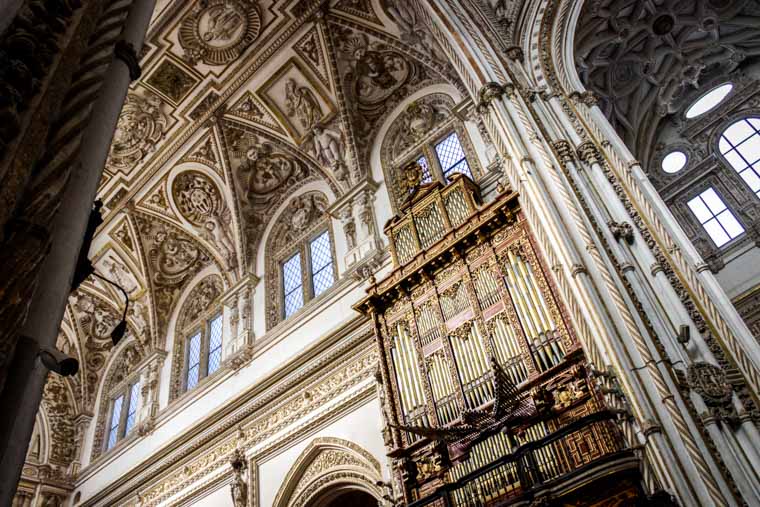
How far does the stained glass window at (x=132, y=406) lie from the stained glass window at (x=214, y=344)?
305 centimetres

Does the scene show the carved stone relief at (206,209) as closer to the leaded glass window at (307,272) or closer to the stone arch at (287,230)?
the stone arch at (287,230)

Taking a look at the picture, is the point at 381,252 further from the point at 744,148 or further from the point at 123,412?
the point at 123,412

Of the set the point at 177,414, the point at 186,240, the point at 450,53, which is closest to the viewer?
the point at 450,53

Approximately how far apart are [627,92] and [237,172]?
9814mm

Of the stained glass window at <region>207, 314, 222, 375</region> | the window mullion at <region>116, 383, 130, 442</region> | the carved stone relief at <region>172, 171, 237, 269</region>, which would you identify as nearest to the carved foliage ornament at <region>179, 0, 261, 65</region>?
the carved stone relief at <region>172, 171, 237, 269</region>

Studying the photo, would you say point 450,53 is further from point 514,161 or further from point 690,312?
point 690,312

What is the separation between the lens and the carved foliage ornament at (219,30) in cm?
1359

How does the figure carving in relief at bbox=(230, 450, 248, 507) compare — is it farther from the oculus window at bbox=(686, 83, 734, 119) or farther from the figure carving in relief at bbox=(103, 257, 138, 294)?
the oculus window at bbox=(686, 83, 734, 119)

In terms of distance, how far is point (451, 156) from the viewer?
1232 centimetres

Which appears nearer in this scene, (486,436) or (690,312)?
(690,312)

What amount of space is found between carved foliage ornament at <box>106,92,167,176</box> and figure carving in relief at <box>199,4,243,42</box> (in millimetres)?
2224

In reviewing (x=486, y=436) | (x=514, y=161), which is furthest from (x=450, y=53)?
(x=486, y=436)

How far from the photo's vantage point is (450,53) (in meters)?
11.0

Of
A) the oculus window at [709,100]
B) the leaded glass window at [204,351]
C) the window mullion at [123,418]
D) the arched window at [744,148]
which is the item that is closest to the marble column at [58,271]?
the arched window at [744,148]
